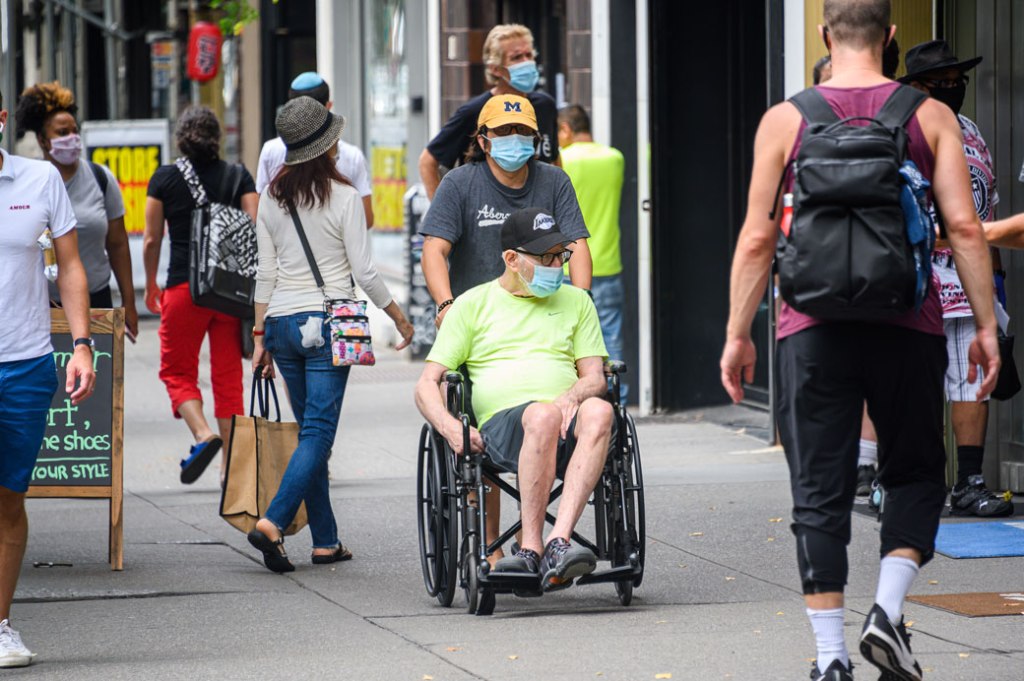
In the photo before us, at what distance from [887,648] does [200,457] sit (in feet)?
16.7

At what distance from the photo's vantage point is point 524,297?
259 inches

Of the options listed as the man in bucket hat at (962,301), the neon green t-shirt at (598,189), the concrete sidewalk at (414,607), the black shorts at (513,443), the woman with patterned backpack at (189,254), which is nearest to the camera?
the concrete sidewalk at (414,607)

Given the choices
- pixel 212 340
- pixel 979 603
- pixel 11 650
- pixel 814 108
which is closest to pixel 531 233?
pixel 814 108

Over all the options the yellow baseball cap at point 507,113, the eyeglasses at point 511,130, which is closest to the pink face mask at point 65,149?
the yellow baseball cap at point 507,113

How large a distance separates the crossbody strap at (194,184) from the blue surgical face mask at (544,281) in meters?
2.87

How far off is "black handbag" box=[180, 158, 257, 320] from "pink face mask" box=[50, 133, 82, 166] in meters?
0.73

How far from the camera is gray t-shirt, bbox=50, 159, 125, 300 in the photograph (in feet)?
27.1

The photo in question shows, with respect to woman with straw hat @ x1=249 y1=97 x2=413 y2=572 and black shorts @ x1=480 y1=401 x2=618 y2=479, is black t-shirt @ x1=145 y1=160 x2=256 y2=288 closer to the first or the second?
woman with straw hat @ x1=249 y1=97 x2=413 y2=572

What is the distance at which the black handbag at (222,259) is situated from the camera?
860cm

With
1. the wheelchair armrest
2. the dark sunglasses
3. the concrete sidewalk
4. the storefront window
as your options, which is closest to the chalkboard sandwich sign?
the concrete sidewalk

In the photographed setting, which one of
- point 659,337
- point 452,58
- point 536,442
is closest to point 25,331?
point 536,442

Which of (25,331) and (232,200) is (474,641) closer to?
(25,331)

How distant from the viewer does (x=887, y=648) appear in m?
4.75

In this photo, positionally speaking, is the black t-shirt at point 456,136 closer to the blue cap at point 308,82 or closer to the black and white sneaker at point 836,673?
the blue cap at point 308,82
